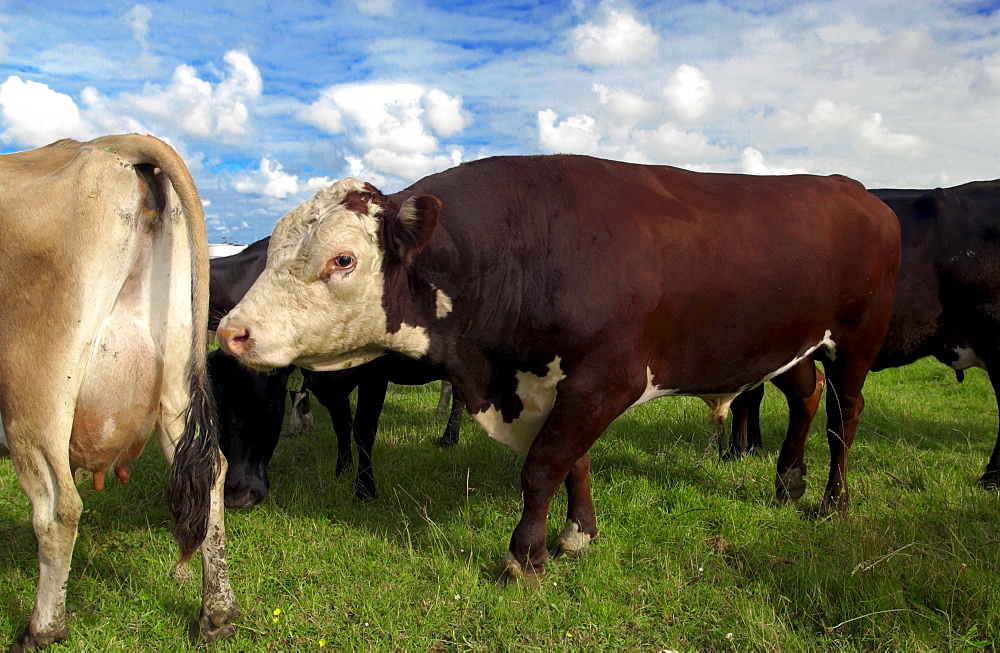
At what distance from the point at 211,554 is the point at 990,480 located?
549 centimetres

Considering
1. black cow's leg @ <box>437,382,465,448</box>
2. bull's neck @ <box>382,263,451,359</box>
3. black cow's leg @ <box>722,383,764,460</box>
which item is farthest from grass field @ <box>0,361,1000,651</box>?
bull's neck @ <box>382,263,451,359</box>

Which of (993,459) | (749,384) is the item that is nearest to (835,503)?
(749,384)

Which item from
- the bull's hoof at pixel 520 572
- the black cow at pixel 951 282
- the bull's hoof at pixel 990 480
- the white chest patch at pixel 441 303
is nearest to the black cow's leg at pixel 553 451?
the bull's hoof at pixel 520 572

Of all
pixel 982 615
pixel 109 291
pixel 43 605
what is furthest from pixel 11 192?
pixel 982 615

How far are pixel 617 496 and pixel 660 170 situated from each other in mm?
2221

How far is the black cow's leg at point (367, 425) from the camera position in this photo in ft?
16.7

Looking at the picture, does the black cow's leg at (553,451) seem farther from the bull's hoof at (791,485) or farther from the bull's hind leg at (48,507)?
the bull's hind leg at (48,507)

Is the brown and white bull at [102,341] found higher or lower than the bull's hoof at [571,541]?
higher

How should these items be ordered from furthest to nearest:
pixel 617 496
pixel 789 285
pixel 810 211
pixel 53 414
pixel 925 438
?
pixel 925 438 → pixel 617 496 → pixel 810 211 → pixel 789 285 → pixel 53 414

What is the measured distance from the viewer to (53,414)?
307 cm

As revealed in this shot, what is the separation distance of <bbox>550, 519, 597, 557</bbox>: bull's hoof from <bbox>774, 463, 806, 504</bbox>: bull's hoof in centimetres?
163

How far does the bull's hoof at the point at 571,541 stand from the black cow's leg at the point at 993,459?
10.8ft

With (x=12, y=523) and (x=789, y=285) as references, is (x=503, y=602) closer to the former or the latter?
(x=789, y=285)

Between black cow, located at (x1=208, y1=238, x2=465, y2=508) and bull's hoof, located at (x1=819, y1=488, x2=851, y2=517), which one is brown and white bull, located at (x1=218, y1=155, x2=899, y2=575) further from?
bull's hoof, located at (x1=819, y1=488, x2=851, y2=517)
